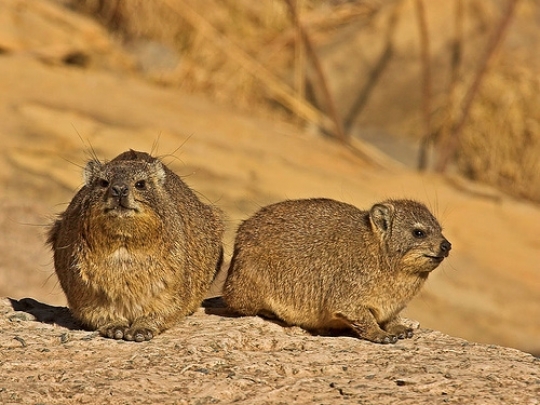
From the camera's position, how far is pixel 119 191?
294 inches

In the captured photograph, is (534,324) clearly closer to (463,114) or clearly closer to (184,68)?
(463,114)

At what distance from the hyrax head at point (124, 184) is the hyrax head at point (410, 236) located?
165 cm

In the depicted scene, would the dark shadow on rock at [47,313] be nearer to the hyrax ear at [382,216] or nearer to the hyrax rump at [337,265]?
the hyrax rump at [337,265]

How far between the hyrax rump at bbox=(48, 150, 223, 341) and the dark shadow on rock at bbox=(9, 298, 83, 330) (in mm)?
340

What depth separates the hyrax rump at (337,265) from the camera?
830cm

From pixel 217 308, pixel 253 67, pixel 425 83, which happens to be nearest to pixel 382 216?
pixel 217 308

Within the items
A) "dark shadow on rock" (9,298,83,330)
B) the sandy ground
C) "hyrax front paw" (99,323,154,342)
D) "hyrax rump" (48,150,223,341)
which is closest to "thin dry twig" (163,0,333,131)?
the sandy ground

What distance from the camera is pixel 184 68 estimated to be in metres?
21.6

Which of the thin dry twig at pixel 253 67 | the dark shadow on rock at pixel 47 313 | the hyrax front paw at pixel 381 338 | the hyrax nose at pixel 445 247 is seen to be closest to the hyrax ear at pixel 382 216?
the hyrax nose at pixel 445 247

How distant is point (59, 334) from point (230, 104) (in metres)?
13.2

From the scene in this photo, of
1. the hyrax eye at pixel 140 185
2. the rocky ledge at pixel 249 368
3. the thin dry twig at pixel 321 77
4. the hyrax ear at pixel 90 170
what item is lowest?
the rocky ledge at pixel 249 368

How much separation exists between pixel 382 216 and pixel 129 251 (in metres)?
1.92

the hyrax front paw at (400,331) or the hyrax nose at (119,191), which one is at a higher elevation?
the hyrax nose at (119,191)

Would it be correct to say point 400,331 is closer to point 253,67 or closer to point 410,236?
point 410,236
